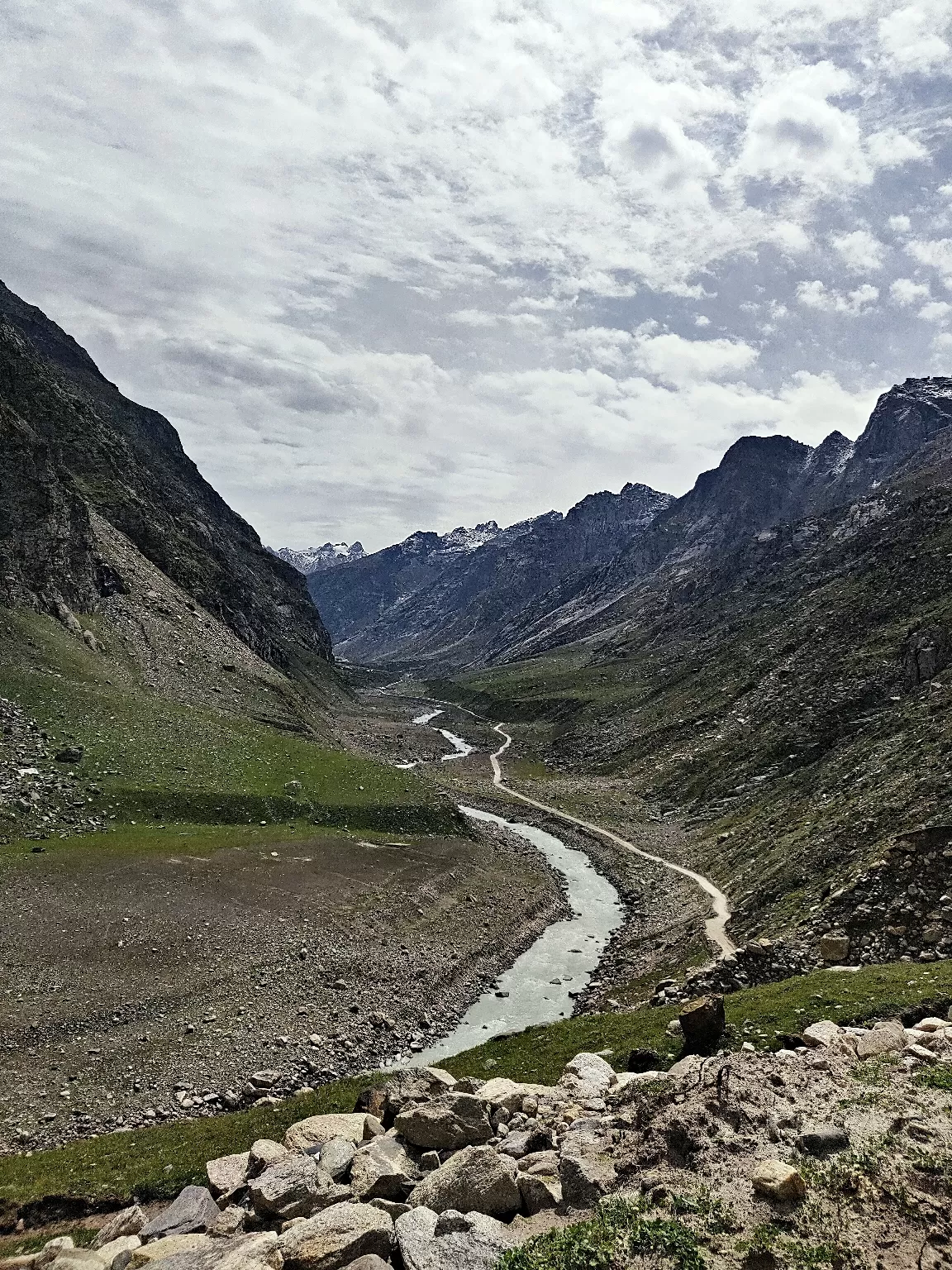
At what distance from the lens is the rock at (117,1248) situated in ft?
54.2

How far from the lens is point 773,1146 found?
15695 mm

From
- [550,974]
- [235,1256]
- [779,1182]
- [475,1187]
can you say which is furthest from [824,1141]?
[550,974]

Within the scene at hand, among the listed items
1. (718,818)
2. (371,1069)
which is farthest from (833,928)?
(718,818)

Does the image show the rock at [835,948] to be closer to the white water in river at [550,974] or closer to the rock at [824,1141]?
the white water in river at [550,974]

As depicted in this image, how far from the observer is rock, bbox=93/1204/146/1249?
1838cm

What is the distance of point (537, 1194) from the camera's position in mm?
15406

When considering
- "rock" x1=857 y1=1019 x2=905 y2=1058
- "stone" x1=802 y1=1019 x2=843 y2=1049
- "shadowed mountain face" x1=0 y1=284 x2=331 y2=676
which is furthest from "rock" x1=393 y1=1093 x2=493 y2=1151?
"shadowed mountain face" x1=0 y1=284 x2=331 y2=676

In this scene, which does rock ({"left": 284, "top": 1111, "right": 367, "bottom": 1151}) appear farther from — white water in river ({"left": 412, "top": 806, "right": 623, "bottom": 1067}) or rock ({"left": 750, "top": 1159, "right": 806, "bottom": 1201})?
white water in river ({"left": 412, "top": 806, "right": 623, "bottom": 1067})

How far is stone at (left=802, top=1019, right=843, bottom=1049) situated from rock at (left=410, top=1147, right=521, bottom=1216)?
12.4m

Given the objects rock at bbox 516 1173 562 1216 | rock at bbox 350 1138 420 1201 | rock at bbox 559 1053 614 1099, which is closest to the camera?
rock at bbox 516 1173 562 1216

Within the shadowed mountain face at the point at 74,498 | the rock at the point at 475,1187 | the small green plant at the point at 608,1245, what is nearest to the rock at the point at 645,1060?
the rock at the point at 475,1187

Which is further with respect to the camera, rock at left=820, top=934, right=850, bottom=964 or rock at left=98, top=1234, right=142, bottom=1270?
rock at left=820, top=934, right=850, bottom=964

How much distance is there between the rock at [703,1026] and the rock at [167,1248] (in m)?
17.8

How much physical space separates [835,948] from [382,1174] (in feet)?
103
